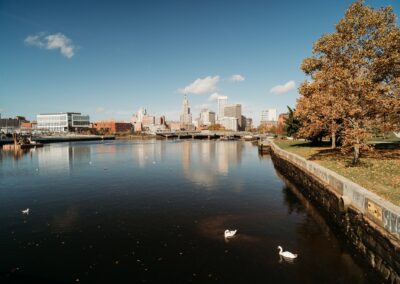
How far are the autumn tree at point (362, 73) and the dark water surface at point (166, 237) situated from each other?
9610mm

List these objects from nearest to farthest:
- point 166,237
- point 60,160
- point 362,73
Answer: point 166,237 → point 362,73 → point 60,160

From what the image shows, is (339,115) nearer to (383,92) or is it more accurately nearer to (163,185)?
(383,92)

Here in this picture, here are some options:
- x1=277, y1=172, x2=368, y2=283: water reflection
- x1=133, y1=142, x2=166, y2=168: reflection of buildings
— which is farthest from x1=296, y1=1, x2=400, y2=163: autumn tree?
x1=133, y1=142, x2=166, y2=168: reflection of buildings

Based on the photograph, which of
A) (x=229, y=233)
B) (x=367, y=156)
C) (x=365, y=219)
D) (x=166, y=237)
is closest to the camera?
(x=365, y=219)

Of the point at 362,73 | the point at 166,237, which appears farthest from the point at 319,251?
the point at 362,73

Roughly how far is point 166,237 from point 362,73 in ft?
79.1

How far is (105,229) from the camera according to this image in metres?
18.3

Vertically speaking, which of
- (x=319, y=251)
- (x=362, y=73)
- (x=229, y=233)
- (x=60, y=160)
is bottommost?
(x=319, y=251)

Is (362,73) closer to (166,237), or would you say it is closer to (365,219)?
(365,219)

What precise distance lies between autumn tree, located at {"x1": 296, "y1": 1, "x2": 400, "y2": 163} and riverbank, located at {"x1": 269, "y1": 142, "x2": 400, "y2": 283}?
6681 mm

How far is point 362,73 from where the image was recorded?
26.8 meters

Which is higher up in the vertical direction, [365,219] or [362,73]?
[362,73]

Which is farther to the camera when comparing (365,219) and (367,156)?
(367,156)

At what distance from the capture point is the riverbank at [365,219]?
11.3 metres
